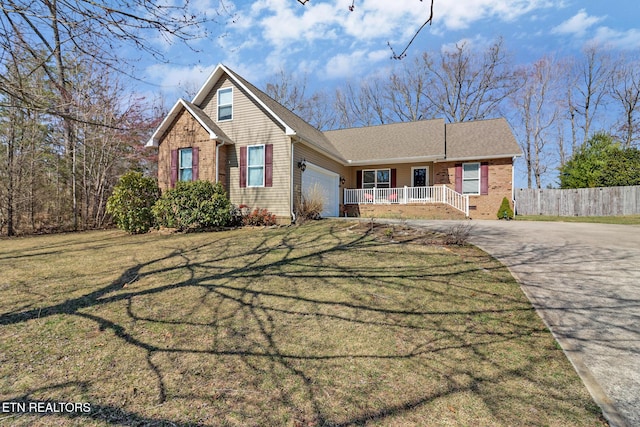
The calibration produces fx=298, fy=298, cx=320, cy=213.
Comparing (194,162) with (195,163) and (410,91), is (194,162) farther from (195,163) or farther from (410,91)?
(410,91)

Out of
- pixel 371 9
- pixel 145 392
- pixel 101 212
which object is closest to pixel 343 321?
pixel 145 392

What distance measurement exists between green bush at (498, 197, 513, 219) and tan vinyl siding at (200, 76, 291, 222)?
10.4 meters

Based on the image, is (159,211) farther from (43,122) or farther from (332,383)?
(332,383)

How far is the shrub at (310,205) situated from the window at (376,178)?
21.0 ft

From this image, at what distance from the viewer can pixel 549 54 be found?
2508 centimetres

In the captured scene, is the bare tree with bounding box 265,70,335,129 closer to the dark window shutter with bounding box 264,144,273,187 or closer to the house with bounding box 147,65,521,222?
the house with bounding box 147,65,521,222

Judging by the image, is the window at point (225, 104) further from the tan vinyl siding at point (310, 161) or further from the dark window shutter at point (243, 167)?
the tan vinyl siding at point (310, 161)

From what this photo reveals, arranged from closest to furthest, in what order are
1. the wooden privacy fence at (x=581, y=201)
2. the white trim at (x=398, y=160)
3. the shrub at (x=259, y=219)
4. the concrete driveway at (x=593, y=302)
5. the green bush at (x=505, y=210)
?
the concrete driveway at (x=593, y=302), the shrub at (x=259, y=219), the green bush at (x=505, y=210), the white trim at (x=398, y=160), the wooden privacy fence at (x=581, y=201)

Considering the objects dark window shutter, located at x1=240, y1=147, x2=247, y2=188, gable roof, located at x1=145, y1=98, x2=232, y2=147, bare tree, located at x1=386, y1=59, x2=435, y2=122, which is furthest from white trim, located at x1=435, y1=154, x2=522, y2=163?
bare tree, located at x1=386, y1=59, x2=435, y2=122

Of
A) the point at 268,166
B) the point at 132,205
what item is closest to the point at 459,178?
the point at 268,166

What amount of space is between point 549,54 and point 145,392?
34.1 meters

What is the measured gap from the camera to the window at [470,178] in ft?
50.6

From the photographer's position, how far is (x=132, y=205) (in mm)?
10383

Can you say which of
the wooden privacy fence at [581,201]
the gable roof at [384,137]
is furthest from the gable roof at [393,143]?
the wooden privacy fence at [581,201]
